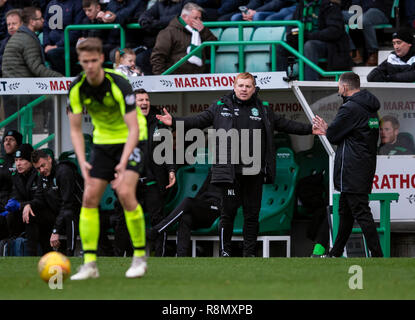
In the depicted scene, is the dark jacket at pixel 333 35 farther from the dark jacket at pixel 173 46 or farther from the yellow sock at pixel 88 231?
the yellow sock at pixel 88 231

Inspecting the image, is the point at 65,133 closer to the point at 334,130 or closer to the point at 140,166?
the point at 334,130

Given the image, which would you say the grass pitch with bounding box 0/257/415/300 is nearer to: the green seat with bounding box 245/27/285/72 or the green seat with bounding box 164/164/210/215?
the green seat with bounding box 164/164/210/215

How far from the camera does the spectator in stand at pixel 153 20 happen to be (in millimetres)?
14656

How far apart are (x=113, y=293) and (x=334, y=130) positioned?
4.44 m

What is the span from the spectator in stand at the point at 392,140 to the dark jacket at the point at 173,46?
9.06 ft

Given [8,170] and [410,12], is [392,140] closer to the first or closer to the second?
[410,12]

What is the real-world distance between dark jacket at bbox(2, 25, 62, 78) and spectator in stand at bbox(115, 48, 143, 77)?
121cm

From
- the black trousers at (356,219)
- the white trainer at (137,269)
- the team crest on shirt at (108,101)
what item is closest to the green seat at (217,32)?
the black trousers at (356,219)

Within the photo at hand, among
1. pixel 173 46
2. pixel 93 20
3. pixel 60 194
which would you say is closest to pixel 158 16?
pixel 173 46

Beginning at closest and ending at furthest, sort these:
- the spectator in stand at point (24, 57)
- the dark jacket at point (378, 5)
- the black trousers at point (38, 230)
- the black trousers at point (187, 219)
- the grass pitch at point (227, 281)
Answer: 1. the grass pitch at point (227, 281)
2. the black trousers at point (187, 219)
3. the black trousers at point (38, 230)
4. the spectator in stand at point (24, 57)
5. the dark jacket at point (378, 5)

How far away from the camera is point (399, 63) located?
42.1ft

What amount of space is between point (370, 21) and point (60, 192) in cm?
514

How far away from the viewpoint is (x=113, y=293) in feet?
23.2
